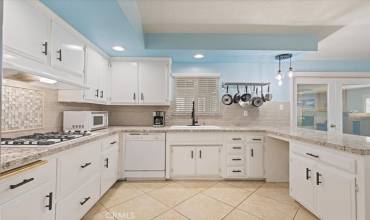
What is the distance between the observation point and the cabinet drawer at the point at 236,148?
2.92 meters

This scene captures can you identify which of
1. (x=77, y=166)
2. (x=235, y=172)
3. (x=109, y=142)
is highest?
(x=109, y=142)

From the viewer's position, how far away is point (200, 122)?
3.57m

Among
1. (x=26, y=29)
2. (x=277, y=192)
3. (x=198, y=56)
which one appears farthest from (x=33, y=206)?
(x=198, y=56)

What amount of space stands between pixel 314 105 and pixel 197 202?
333 centimetres

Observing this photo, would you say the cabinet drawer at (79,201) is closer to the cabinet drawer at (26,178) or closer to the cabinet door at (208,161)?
the cabinet drawer at (26,178)

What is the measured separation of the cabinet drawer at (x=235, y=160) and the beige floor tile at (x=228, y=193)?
1.15 feet

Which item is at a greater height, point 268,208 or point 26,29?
point 26,29

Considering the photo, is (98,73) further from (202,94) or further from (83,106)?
(202,94)

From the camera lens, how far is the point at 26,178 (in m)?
1.11

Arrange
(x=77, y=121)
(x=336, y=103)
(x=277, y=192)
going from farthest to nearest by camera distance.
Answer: (x=336, y=103), (x=277, y=192), (x=77, y=121)

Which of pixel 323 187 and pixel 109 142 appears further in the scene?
pixel 109 142

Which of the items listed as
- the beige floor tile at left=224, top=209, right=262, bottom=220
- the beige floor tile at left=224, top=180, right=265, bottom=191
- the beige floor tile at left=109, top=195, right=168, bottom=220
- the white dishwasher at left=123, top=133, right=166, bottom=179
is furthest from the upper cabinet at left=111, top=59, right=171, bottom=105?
the beige floor tile at left=224, top=209, right=262, bottom=220

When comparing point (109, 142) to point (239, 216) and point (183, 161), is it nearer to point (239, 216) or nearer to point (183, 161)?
point (183, 161)

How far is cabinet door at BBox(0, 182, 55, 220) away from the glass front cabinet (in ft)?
14.1
